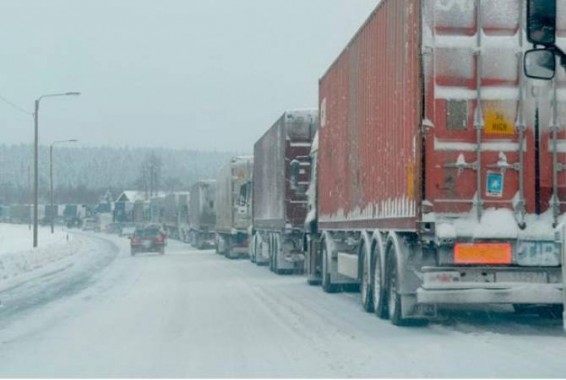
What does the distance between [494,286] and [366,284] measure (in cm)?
393

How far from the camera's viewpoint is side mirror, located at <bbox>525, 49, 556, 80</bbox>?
8.25 metres

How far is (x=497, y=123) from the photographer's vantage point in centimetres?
1273

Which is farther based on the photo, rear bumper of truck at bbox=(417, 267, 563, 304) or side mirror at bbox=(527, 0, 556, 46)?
rear bumper of truck at bbox=(417, 267, 563, 304)

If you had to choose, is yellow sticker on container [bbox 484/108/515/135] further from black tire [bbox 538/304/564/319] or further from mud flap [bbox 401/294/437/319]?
black tire [bbox 538/304/564/319]

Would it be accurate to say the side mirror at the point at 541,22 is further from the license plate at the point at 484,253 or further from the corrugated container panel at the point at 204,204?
the corrugated container panel at the point at 204,204

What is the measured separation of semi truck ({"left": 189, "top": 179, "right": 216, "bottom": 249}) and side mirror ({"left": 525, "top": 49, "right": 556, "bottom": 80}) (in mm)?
43310

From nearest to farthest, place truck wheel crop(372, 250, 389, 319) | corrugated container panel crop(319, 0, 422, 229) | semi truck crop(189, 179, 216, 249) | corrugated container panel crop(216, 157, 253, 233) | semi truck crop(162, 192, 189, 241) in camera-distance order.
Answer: corrugated container panel crop(319, 0, 422, 229)
truck wheel crop(372, 250, 389, 319)
corrugated container panel crop(216, 157, 253, 233)
semi truck crop(189, 179, 216, 249)
semi truck crop(162, 192, 189, 241)

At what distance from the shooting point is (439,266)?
42.6ft

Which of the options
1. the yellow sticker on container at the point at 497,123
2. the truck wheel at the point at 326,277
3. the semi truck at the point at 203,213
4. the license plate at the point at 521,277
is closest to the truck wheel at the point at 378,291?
the license plate at the point at 521,277

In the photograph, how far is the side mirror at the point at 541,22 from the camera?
8.23m

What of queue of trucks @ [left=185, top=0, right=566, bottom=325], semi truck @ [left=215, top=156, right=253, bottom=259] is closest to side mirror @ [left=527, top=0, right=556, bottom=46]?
queue of trucks @ [left=185, top=0, right=566, bottom=325]

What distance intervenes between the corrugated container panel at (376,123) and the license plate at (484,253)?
69cm

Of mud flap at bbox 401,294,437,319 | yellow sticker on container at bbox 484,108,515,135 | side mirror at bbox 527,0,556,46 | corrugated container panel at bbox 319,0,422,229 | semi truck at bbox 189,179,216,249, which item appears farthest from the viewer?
semi truck at bbox 189,179,216,249

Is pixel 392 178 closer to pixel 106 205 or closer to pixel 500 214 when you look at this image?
pixel 500 214
